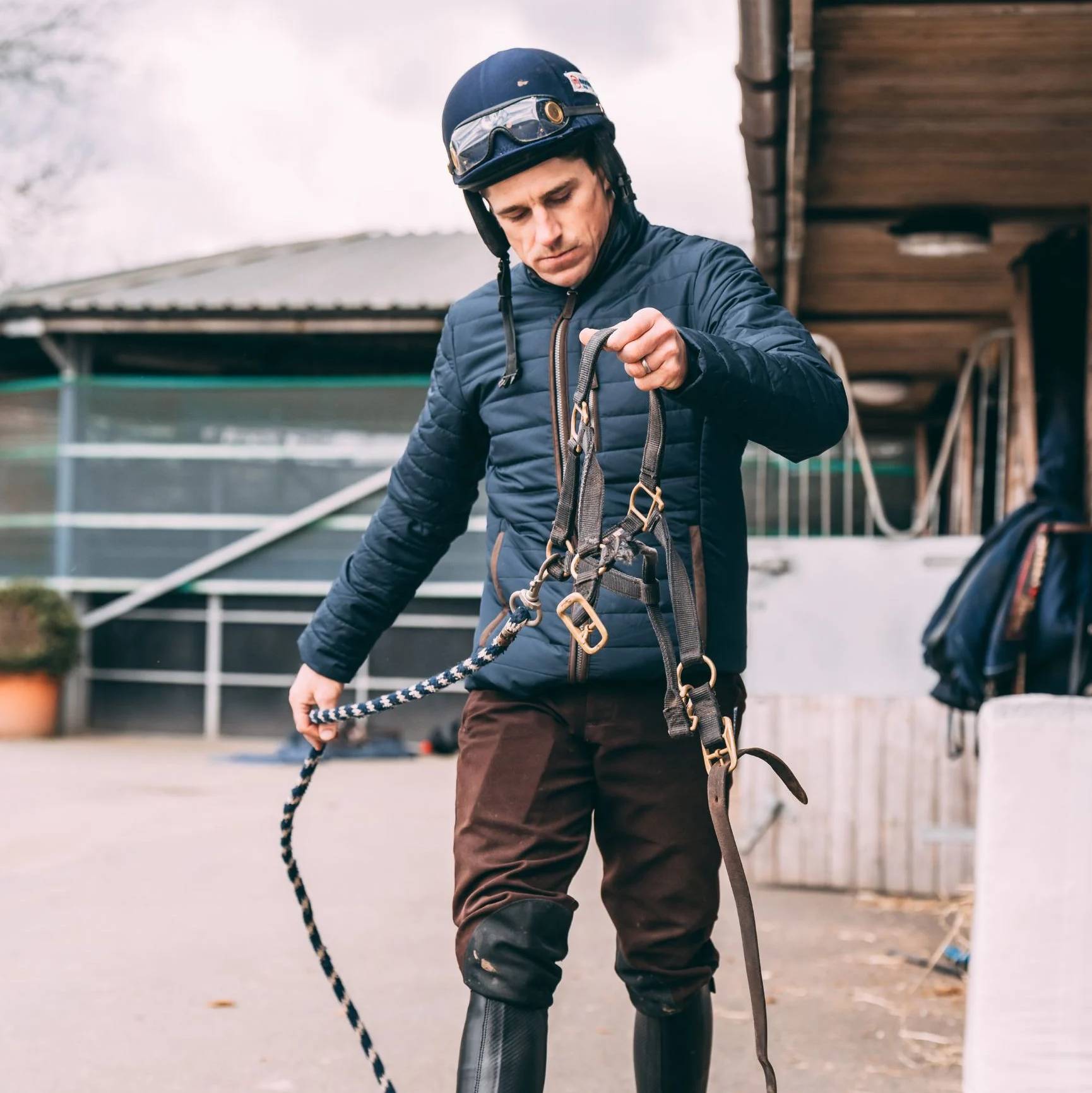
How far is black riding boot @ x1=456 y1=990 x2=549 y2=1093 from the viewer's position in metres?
2.14

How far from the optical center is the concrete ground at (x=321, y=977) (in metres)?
3.51

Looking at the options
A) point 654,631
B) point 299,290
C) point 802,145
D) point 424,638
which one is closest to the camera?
point 654,631

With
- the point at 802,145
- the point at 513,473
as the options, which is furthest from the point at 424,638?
the point at 513,473

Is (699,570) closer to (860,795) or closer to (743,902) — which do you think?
(743,902)

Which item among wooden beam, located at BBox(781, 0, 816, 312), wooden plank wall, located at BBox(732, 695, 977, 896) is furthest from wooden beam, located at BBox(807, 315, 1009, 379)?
wooden plank wall, located at BBox(732, 695, 977, 896)

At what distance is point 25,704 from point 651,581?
1129cm

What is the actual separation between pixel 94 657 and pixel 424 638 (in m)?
3.14

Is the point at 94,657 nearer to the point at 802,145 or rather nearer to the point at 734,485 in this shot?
the point at 802,145

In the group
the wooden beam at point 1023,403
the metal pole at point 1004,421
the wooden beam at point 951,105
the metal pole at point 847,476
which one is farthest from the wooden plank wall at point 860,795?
the wooden beam at point 951,105

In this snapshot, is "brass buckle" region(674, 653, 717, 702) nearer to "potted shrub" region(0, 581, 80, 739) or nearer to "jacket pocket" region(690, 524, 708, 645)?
"jacket pocket" region(690, 524, 708, 645)

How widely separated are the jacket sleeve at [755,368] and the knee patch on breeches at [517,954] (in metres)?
0.78

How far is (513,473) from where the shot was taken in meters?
2.36

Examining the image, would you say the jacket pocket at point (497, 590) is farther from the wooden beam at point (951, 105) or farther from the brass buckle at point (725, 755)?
the wooden beam at point (951, 105)

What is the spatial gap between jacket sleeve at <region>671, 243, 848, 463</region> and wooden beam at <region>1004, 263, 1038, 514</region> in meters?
3.46
